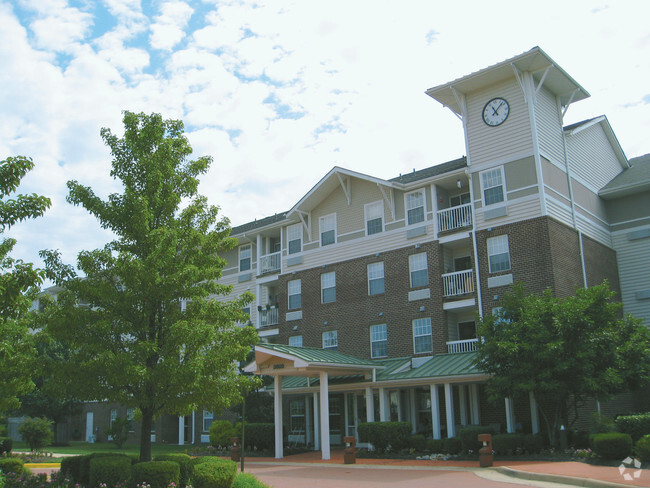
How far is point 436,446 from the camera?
22.2 metres

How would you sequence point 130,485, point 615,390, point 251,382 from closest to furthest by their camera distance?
point 130,485, point 251,382, point 615,390

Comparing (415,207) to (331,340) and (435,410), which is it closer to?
(331,340)

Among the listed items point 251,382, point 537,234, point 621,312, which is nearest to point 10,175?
point 251,382

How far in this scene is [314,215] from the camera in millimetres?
32156

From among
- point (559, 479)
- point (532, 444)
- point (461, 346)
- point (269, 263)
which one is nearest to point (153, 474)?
point (559, 479)

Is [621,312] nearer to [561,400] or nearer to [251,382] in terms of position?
[561,400]

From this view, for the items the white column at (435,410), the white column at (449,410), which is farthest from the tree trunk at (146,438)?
the white column at (435,410)

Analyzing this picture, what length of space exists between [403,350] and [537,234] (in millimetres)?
7598

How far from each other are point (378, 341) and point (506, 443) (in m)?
9.12

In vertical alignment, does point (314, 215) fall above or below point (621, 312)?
above

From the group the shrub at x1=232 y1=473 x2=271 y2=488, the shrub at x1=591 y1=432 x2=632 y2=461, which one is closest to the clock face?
the shrub at x1=591 y1=432 x2=632 y2=461

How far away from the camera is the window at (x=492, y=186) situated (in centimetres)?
2520

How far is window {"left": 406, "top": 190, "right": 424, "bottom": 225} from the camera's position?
27.8 m

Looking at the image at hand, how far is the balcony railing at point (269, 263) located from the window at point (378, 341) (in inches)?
305
